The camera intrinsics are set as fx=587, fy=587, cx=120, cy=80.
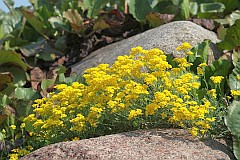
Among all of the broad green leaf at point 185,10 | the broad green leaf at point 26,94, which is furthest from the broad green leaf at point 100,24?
the broad green leaf at point 26,94

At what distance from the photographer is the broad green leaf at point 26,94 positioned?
15.3 feet

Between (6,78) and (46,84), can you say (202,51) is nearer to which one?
(46,84)

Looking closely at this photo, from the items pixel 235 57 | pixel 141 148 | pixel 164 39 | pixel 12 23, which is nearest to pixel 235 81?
pixel 235 57

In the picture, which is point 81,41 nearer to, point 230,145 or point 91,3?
point 91,3

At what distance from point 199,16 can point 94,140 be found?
291 cm

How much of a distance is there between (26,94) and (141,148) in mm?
1883

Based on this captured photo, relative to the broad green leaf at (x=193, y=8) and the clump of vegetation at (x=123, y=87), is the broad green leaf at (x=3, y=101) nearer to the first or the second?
the clump of vegetation at (x=123, y=87)

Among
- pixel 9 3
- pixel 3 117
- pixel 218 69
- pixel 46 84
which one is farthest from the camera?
pixel 9 3

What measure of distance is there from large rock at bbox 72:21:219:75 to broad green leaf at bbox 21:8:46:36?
75 cm

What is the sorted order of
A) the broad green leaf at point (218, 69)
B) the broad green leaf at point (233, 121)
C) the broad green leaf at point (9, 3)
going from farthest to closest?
1. the broad green leaf at point (9, 3)
2. the broad green leaf at point (218, 69)
3. the broad green leaf at point (233, 121)

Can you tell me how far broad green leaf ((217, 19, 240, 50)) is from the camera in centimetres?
446

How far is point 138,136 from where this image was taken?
3.17 meters

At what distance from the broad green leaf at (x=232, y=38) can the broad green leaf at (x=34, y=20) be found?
217 cm

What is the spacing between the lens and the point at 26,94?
468cm
